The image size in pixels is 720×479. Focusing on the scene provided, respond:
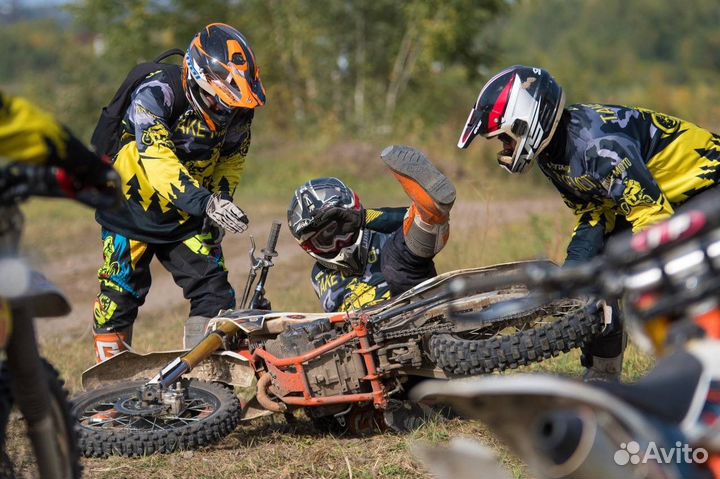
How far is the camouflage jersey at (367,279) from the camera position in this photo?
5754mm

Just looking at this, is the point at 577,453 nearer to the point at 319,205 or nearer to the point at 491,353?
the point at 491,353

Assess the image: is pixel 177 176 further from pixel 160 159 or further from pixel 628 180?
pixel 628 180

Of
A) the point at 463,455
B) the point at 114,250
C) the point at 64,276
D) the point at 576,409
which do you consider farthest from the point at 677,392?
the point at 64,276

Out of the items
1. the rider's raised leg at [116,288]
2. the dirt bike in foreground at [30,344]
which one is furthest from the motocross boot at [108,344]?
the dirt bike in foreground at [30,344]

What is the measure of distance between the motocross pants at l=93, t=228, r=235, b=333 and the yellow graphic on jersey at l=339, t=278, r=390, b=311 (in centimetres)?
88

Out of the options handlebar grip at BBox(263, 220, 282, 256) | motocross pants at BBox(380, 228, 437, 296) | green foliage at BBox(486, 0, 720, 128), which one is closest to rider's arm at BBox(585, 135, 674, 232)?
motocross pants at BBox(380, 228, 437, 296)

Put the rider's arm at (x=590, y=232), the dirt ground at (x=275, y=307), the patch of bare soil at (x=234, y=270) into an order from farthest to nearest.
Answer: the patch of bare soil at (x=234, y=270)
the rider's arm at (x=590, y=232)
the dirt ground at (x=275, y=307)

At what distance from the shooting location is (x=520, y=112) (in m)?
5.26

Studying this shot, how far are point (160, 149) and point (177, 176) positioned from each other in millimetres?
229

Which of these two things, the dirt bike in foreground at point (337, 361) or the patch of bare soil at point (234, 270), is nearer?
the dirt bike in foreground at point (337, 361)

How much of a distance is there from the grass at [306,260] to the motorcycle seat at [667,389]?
77.9 inches

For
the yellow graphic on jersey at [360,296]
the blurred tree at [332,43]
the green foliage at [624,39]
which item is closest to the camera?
the yellow graphic on jersey at [360,296]

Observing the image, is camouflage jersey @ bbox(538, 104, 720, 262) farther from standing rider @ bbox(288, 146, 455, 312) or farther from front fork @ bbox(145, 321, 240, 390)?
front fork @ bbox(145, 321, 240, 390)

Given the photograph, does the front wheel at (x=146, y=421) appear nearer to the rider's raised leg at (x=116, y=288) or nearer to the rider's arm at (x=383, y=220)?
the rider's raised leg at (x=116, y=288)
